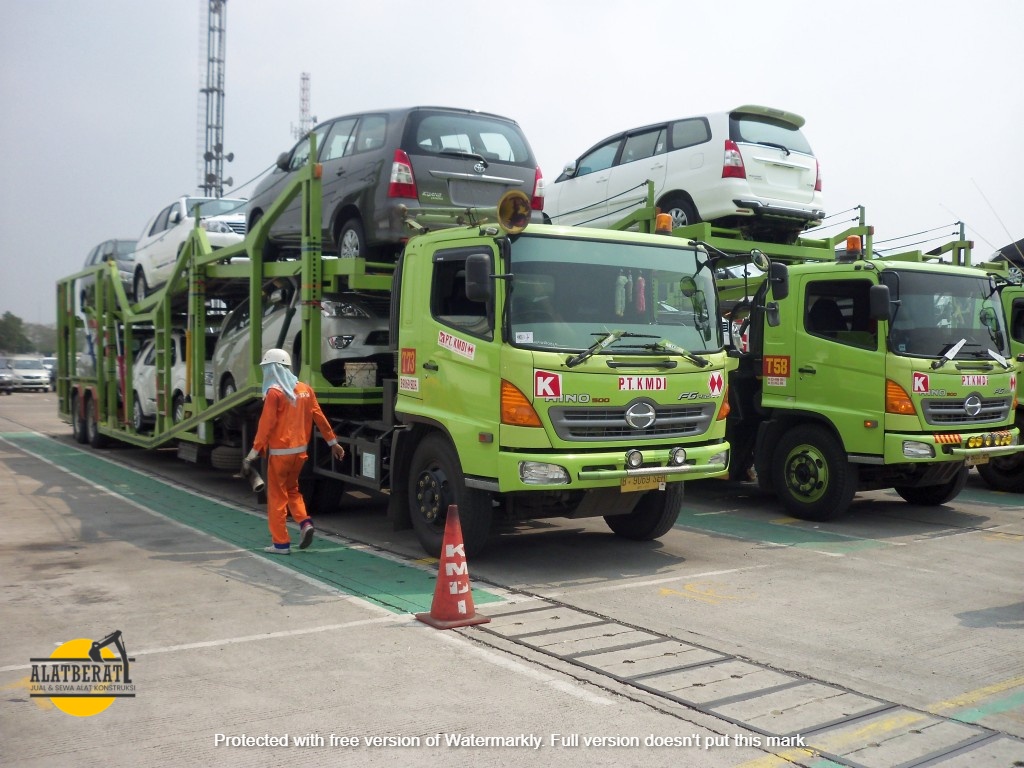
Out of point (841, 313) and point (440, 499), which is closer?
point (440, 499)

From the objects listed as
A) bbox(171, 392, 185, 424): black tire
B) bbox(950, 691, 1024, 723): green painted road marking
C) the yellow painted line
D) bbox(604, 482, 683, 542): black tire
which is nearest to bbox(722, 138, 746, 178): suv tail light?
bbox(604, 482, 683, 542): black tire

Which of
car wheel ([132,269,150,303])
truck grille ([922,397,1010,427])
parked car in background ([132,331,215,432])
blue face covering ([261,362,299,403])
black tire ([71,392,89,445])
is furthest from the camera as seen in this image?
black tire ([71,392,89,445])

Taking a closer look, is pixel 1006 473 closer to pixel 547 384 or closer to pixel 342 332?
pixel 547 384

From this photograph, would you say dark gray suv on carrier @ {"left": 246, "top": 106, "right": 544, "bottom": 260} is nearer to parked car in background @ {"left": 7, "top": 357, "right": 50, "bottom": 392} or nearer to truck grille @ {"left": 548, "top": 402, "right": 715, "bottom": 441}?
truck grille @ {"left": 548, "top": 402, "right": 715, "bottom": 441}

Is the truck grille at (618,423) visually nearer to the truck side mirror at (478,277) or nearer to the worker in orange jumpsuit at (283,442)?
the truck side mirror at (478,277)

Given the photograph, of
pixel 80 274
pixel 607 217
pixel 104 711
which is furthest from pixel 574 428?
pixel 80 274

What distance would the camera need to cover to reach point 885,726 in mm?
4469

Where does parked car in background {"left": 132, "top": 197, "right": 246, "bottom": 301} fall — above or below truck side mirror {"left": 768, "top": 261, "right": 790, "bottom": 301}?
above

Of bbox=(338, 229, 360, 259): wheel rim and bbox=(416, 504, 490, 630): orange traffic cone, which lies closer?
bbox=(416, 504, 490, 630): orange traffic cone

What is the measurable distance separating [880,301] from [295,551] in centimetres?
570

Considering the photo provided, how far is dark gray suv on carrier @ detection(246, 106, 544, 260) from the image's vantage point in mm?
9008

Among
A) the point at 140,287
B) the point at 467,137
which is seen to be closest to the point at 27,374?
the point at 140,287

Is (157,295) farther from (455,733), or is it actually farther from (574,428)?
(455,733)

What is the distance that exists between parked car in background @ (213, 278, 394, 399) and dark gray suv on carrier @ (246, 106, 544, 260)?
1.78 feet
